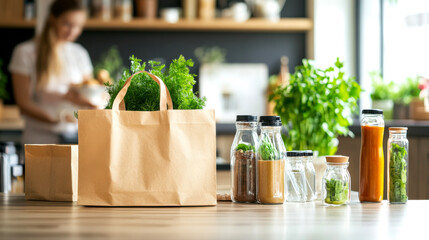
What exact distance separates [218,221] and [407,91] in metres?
3.33

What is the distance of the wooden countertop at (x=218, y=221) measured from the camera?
0.92 metres

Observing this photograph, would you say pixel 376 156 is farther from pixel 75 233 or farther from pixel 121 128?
pixel 75 233

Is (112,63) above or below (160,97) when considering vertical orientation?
above

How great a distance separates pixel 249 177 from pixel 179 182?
0.58 ft

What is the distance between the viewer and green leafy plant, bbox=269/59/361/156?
166cm

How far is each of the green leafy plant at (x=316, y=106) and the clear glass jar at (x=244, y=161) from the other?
412mm

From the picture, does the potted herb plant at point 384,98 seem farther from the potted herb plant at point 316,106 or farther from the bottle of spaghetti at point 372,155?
the bottle of spaghetti at point 372,155

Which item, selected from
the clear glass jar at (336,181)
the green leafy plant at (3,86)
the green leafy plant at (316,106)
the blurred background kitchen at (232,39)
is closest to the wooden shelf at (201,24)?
the blurred background kitchen at (232,39)

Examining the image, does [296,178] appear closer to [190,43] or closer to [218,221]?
[218,221]

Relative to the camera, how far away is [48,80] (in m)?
3.98

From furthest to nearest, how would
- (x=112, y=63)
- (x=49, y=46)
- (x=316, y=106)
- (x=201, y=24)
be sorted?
(x=112, y=63)
(x=201, y=24)
(x=49, y=46)
(x=316, y=106)

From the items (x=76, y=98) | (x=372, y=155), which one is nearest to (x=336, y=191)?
(x=372, y=155)

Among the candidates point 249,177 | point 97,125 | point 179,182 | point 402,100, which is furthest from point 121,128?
point 402,100

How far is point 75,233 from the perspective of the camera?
922mm
